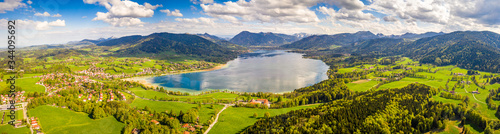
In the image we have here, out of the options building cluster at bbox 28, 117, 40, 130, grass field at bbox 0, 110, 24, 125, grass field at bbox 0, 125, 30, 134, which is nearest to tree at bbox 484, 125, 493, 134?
grass field at bbox 0, 125, 30, 134

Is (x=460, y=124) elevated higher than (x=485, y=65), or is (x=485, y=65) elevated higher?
(x=485, y=65)

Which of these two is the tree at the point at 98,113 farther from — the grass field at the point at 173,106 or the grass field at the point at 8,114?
the grass field at the point at 8,114

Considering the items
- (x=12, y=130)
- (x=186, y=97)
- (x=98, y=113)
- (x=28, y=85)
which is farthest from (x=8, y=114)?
(x=186, y=97)

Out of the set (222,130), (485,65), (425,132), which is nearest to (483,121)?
(425,132)

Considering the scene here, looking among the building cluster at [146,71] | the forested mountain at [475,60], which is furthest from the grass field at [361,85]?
the building cluster at [146,71]

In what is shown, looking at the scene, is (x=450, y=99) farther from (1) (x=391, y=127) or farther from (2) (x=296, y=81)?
(2) (x=296, y=81)

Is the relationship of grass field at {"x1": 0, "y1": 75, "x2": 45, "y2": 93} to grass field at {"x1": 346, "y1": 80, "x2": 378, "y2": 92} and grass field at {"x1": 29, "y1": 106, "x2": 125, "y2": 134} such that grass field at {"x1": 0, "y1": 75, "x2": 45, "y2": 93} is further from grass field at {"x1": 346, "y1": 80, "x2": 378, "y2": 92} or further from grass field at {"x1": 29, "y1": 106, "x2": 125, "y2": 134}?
grass field at {"x1": 346, "y1": 80, "x2": 378, "y2": 92}
